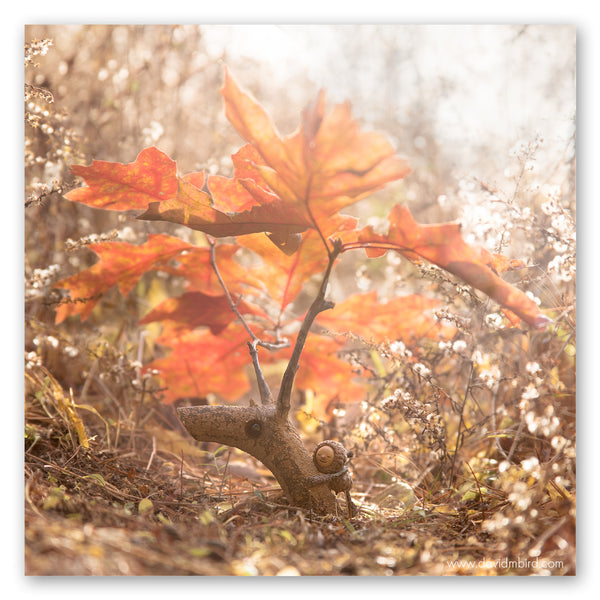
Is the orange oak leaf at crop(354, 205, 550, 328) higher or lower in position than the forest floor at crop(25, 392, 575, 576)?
higher

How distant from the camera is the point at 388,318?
107 cm

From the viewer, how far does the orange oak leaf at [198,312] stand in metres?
1.08

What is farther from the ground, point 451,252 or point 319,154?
point 319,154

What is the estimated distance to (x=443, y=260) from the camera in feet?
2.75

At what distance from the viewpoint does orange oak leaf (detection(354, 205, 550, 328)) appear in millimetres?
820

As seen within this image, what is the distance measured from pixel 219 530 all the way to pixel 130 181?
0.55 m

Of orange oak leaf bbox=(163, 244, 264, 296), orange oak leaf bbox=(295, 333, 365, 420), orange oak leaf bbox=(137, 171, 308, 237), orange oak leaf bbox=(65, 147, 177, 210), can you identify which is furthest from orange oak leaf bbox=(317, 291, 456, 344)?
orange oak leaf bbox=(65, 147, 177, 210)

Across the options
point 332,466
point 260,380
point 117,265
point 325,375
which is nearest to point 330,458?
point 332,466

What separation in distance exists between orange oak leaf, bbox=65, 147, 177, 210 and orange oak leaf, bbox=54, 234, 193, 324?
111mm

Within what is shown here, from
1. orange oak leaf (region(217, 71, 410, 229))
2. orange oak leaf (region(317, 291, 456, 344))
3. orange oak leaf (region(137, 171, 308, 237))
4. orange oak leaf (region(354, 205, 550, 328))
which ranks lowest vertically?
orange oak leaf (region(317, 291, 456, 344))

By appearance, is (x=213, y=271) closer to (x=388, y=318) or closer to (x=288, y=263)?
(x=288, y=263)

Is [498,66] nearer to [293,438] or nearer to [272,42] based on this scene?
[272,42]

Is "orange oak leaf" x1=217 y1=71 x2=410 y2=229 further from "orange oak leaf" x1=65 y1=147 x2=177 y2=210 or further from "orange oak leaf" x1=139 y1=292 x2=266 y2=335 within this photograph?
"orange oak leaf" x1=139 y1=292 x2=266 y2=335
